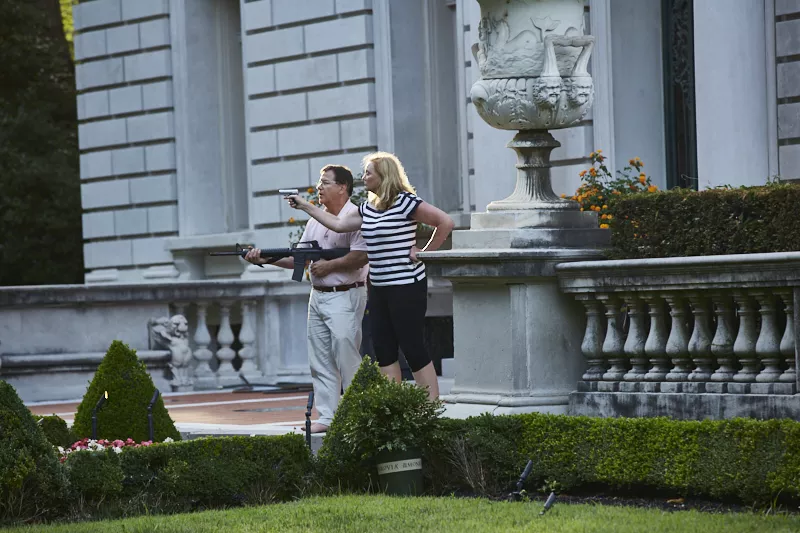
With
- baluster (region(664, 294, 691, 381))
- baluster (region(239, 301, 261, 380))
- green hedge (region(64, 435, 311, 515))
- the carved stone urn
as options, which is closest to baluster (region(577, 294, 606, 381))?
baluster (region(664, 294, 691, 381))

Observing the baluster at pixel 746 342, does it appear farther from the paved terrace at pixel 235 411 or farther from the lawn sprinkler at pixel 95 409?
the lawn sprinkler at pixel 95 409

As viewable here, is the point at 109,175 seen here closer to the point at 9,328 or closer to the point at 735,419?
the point at 9,328

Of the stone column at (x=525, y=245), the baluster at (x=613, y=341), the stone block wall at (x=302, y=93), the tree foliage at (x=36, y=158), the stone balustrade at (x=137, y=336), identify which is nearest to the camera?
the baluster at (x=613, y=341)

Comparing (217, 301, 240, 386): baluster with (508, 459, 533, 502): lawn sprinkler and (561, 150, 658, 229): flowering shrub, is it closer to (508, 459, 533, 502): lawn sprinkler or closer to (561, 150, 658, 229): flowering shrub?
(561, 150, 658, 229): flowering shrub

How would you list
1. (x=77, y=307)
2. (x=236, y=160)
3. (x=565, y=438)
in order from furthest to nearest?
1. (x=236, y=160)
2. (x=77, y=307)
3. (x=565, y=438)

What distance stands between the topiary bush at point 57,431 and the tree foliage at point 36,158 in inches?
808

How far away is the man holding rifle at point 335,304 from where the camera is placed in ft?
34.9

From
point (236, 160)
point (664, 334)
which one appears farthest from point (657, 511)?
point (236, 160)

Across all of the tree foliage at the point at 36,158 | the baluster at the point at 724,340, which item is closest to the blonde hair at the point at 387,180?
the baluster at the point at 724,340

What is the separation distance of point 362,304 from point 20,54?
69.1ft

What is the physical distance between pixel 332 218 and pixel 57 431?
221cm

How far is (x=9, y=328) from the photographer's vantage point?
15859 mm

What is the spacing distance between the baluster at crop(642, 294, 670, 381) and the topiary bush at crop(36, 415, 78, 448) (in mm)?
3277

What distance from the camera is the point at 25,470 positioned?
25.3 ft
